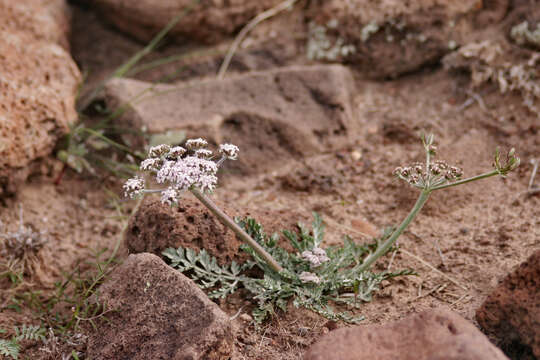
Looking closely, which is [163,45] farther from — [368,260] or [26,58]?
[368,260]

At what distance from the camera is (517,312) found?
2.35m

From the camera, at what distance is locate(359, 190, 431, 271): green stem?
105 inches

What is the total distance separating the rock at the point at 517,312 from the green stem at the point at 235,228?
1060 millimetres

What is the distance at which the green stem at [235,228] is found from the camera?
2.53 meters

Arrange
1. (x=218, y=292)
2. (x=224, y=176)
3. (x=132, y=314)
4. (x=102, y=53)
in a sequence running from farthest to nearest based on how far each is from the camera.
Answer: (x=102, y=53) → (x=224, y=176) → (x=218, y=292) → (x=132, y=314)

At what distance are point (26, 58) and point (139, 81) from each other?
3.33ft

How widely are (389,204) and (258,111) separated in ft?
4.51

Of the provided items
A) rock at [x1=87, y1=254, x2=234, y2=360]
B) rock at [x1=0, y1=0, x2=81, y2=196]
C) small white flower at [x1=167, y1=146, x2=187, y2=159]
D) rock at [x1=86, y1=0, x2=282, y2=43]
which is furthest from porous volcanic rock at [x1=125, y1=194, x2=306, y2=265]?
rock at [x1=86, y1=0, x2=282, y2=43]

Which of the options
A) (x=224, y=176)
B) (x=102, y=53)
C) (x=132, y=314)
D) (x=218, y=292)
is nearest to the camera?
(x=132, y=314)

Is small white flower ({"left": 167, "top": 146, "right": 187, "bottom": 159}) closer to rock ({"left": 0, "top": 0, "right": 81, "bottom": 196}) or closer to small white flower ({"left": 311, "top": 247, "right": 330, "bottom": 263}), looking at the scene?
small white flower ({"left": 311, "top": 247, "right": 330, "bottom": 263})

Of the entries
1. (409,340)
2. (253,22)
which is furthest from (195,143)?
(253,22)

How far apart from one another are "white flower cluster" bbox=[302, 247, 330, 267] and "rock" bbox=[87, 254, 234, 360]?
0.58m

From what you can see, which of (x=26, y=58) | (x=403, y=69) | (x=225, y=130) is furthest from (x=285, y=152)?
(x=26, y=58)

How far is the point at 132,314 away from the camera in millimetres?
2648
